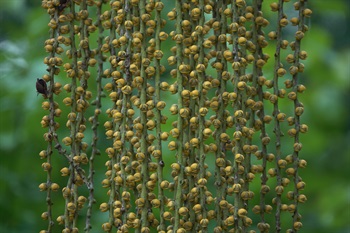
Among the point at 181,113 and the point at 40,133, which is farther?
the point at 40,133

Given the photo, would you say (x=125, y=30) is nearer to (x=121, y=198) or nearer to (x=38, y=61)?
(x=121, y=198)

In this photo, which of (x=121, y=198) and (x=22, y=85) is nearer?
(x=121, y=198)

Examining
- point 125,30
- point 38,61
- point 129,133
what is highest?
point 38,61

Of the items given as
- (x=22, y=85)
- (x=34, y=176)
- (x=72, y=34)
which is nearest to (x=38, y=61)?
(x=22, y=85)

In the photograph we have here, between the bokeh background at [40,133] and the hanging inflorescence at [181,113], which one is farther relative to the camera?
the bokeh background at [40,133]

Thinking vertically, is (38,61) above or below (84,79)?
above

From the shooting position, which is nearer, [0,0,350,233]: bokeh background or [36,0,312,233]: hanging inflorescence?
[36,0,312,233]: hanging inflorescence

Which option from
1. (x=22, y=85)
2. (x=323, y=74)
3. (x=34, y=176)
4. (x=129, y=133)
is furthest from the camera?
(x=323, y=74)

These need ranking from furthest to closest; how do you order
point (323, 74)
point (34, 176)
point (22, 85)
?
point (323, 74) < point (34, 176) < point (22, 85)
